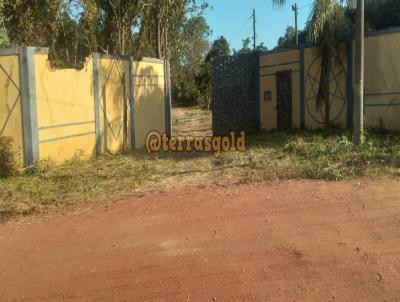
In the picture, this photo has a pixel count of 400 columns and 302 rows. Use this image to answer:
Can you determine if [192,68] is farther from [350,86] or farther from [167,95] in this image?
[350,86]

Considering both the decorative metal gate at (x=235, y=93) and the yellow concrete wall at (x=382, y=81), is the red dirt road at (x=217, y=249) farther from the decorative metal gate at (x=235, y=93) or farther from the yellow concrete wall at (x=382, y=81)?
the decorative metal gate at (x=235, y=93)

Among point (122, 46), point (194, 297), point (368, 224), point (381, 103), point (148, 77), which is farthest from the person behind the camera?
point (122, 46)

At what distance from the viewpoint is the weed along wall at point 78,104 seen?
8.01 meters

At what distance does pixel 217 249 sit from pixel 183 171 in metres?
3.98

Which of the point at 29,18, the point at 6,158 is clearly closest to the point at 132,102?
the point at 6,158

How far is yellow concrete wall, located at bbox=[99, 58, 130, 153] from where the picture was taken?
10.4m

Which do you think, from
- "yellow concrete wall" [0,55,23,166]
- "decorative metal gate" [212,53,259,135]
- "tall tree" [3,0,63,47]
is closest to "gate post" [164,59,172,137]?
"decorative metal gate" [212,53,259,135]

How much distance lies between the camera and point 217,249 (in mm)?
4320

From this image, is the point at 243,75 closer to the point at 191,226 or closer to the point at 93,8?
the point at 93,8

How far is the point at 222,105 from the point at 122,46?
14.7 ft

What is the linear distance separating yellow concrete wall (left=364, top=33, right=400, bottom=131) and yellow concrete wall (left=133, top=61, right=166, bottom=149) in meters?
5.54

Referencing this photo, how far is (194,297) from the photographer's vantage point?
341 cm

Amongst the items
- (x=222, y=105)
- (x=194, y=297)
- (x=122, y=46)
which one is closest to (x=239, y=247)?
(x=194, y=297)

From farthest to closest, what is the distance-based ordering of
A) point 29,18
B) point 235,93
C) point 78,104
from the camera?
point 235,93, point 29,18, point 78,104
